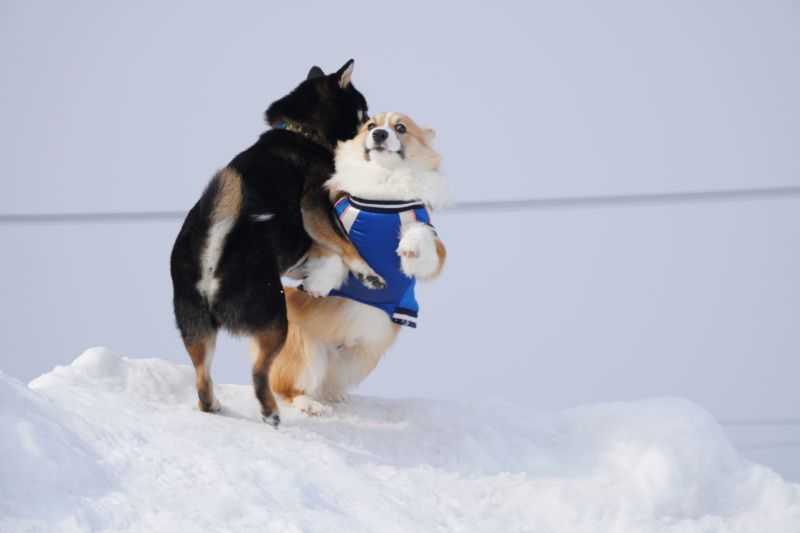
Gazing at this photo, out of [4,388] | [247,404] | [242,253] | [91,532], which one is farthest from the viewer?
[247,404]

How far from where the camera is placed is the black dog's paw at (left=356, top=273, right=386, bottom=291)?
3264mm

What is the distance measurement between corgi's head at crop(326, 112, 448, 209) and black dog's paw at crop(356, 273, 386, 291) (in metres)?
0.32

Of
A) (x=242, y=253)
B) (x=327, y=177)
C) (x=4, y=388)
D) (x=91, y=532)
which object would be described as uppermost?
(x=327, y=177)

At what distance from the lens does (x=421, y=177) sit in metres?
3.46

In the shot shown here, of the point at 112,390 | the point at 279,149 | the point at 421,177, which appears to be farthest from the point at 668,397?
the point at 112,390

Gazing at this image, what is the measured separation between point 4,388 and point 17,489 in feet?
1.42

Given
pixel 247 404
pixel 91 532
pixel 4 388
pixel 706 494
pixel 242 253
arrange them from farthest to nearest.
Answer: pixel 247 404 < pixel 706 494 < pixel 242 253 < pixel 4 388 < pixel 91 532

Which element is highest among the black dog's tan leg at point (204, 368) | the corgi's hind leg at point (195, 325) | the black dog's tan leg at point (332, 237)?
the black dog's tan leg at point (332, 237)

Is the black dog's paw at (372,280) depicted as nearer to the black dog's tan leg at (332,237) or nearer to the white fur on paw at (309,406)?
the black dog's tan leg at (332,237)

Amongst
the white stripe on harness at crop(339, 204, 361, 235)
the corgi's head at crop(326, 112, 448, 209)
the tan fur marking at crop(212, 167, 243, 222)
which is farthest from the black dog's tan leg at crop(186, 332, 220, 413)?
the corgi's head at crop(326, 112, 448, 209)

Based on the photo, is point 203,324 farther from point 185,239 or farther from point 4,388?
point 4,388

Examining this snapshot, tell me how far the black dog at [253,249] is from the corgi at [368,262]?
76 mm

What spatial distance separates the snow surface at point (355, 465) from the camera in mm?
2035

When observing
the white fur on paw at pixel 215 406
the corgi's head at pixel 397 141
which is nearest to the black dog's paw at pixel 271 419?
the white fur on paw at pixel 215 406
